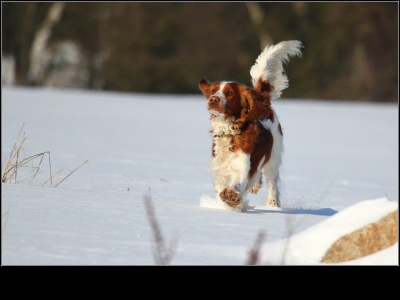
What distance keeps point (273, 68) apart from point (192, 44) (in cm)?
2710

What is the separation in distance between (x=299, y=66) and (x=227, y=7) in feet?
15.1

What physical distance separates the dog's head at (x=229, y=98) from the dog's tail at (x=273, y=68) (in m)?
0.45

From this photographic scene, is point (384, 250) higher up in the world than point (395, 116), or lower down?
higher up

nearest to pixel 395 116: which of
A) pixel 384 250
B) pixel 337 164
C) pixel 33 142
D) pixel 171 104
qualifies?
pixel 171 104

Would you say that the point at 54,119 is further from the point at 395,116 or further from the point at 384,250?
the point at 384,250

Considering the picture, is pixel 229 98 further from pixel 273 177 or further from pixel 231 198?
pixel 273 177

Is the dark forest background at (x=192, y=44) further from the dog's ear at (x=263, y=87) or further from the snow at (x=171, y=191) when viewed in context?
the dog's ear at (x=263, y=87)

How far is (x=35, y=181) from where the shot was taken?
689 cm

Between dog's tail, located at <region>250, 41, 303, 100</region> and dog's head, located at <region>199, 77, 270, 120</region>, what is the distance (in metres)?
0.45

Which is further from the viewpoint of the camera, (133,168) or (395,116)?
(395,116)

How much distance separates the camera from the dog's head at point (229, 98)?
18.7 feet

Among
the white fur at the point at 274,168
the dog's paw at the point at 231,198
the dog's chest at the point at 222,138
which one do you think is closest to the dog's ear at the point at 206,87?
the dog's chest at the point at 222,138

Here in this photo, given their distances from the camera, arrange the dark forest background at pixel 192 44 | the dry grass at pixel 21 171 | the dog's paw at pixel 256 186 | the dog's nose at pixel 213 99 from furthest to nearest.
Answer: the dark forest background at pixel 192 44, the dog's paw at pixel 256 186, the dry grass at pixel 21 171, the dog's nose at pixel 213 99

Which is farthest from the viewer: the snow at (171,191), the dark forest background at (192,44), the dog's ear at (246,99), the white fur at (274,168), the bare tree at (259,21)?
the bare tree at (259,21)
